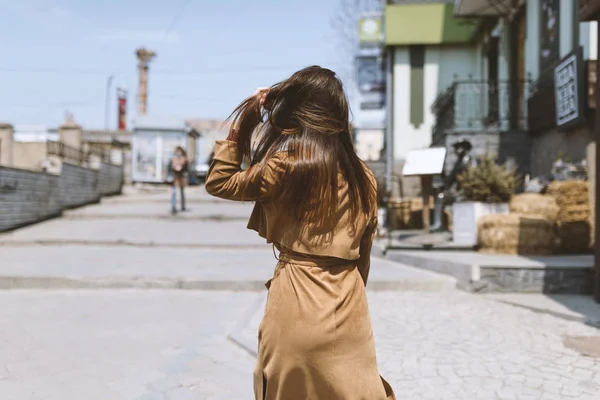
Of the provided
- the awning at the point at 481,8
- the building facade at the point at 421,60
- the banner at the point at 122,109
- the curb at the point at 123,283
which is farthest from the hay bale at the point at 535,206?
the banner at the point at 122,109

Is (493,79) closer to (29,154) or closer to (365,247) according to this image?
(29,154)

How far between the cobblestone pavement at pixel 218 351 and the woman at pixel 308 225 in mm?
1775

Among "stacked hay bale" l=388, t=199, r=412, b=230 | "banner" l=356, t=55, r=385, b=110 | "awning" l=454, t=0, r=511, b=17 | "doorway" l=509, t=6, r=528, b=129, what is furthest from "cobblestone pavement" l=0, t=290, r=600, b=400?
"banner" l=356, t=55, r=385, b=110

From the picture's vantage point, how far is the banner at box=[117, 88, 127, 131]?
2157 inches

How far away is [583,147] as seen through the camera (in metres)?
9.56

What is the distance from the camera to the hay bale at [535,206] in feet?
28.1

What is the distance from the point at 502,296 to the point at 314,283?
549 centimetres

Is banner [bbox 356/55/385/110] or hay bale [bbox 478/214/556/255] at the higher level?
banner [bbox 356/55/385/110]

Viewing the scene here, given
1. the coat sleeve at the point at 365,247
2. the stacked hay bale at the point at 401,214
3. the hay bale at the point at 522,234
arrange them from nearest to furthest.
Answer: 1. the coat sleeve at the point at 365,247
2. the hay bale at the point at 522,234
3. the stacked hay bale at the point at 401,214

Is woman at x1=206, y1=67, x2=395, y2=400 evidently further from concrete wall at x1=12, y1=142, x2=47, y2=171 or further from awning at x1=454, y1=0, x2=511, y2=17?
concrete wall at x1=12, y1=142, x2=47, y2=171

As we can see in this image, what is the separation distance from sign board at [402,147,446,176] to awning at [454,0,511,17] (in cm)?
743

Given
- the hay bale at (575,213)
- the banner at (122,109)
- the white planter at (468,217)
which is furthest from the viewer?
the banner at (122,109)

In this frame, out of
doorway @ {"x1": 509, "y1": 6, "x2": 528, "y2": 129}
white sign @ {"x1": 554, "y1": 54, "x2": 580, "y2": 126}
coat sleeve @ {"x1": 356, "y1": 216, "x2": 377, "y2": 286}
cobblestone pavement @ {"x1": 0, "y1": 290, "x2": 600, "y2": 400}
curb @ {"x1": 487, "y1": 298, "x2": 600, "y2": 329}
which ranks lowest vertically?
cobblestone pavement @ {"x1": 0, "y1": 290, "x2": 600, "y2": 400}

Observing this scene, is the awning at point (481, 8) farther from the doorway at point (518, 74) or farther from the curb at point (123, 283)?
the curb at point (123, 283)
